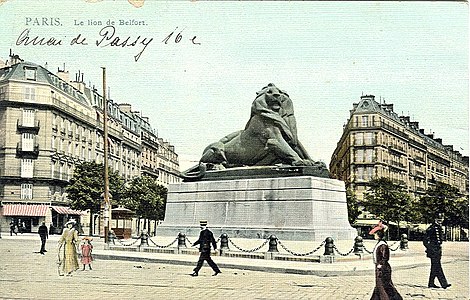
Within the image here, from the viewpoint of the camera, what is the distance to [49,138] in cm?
2186

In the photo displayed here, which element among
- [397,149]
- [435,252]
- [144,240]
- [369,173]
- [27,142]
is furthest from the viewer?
[369,173]

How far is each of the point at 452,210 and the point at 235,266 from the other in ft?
16.4

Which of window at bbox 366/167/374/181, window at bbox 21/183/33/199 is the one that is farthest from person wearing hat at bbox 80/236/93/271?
window at bbox 366/167/374/181

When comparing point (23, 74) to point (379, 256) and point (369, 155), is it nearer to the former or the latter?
point (379, 256)

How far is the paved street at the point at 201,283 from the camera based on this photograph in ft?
36.2

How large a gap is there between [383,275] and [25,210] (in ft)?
49.8

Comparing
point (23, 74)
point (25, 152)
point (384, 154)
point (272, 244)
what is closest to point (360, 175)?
point (384, 154)

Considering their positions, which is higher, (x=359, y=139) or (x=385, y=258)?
(x=359, y=139)

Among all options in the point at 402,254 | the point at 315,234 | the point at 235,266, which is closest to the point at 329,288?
the point at 235,266

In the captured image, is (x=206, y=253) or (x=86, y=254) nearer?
(x=206, y=253)

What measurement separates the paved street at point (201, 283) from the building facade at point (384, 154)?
13.0ft

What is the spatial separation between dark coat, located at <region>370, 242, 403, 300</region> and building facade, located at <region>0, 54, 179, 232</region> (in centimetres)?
785

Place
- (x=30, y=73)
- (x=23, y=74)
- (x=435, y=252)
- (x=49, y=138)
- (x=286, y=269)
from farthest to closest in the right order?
A: (x=49, y=138) → (x=30, y=73) → (x=23, y=74) → (x=286, y=269) → (x=435, y=252)

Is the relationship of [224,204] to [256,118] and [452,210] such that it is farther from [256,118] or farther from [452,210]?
[452,210]
